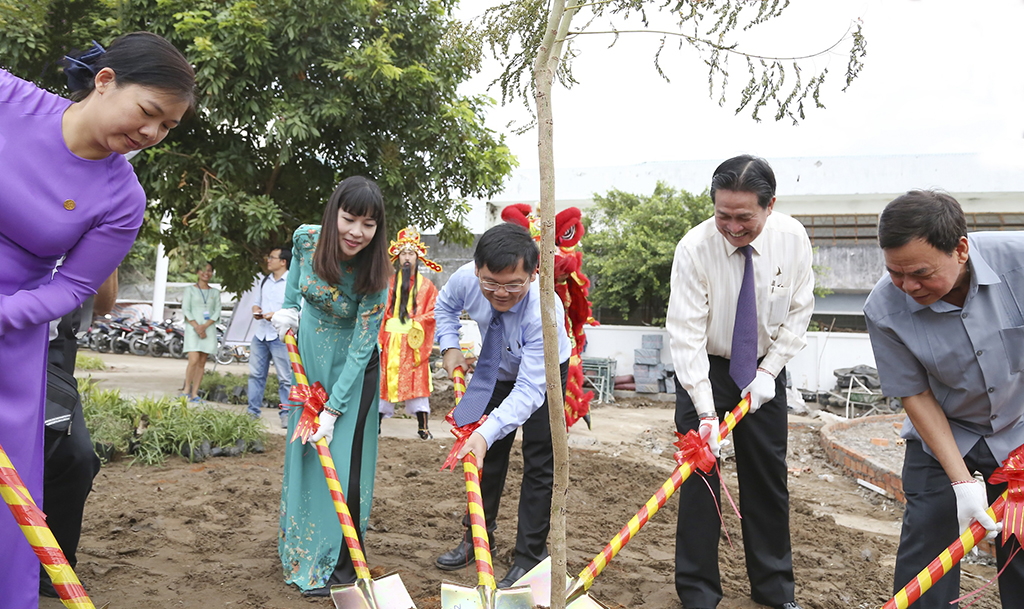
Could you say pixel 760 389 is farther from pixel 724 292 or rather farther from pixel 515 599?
pixel 515 599

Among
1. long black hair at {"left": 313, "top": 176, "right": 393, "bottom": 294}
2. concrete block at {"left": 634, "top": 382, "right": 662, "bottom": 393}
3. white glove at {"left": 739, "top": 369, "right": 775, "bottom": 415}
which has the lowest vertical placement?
concrete block at {"left": 634, "top": 382, "right": 662, "bottom": 393}

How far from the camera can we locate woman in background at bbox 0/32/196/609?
1.85 m

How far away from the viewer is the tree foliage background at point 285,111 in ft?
22.7

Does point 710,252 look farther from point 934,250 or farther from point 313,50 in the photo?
point 313,50

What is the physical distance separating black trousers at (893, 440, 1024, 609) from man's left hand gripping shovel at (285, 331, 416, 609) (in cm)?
174

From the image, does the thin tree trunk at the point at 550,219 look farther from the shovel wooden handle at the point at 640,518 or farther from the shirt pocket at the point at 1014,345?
the shirt pocket at the point at 1014,345

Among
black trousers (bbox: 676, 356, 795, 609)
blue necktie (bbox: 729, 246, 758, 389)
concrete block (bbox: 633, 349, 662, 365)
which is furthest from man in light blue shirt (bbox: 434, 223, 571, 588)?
concrete block (bbox: 633, 349, 662, 365)

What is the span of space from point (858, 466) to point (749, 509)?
12.1ft

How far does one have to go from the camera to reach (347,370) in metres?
2.97

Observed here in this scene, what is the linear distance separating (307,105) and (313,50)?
2.00ft

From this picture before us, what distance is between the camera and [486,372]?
3.20 m

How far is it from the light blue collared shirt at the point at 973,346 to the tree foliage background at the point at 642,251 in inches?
485

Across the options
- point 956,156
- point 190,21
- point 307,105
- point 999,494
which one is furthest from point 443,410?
point 956,156

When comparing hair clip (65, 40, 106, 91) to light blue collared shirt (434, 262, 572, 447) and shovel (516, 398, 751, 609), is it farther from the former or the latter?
shovel (516, 398, 751, 609)
